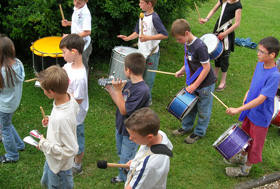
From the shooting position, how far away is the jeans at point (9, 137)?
362 cm

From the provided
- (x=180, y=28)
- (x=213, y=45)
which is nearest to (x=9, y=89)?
(x=180, y=28)

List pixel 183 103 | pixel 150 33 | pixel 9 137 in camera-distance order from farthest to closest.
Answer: pixel 150 33 → pixel 183 103 → pixel 9 137

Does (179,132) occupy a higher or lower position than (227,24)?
lower

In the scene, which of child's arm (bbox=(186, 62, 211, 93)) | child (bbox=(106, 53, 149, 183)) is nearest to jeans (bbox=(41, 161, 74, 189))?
child (bbox=(106, 53, 149, 183))

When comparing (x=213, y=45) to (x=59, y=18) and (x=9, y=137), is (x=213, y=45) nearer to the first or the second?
(x=59, y=18)

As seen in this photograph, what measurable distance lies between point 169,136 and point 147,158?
2.52m

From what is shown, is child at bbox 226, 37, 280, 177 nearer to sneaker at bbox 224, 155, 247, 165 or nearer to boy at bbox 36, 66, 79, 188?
sneaker at bbox 224, 155, 247, 165

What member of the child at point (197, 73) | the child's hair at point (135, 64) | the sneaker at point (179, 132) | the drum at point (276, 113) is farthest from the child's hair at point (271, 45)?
the sneaker at point (179, 132)

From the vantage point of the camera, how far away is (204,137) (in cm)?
477

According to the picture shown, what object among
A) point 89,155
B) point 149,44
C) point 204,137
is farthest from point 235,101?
point 89,155

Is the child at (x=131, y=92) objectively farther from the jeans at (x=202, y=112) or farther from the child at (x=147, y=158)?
the jeans at (x=202, y=112)

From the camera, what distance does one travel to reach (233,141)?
3740mm

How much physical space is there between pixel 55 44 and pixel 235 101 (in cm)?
348

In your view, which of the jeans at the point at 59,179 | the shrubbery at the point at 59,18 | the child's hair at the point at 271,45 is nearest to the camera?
the jeans at the point at 59,179
